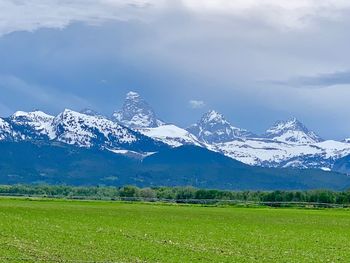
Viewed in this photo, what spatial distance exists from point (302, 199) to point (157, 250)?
145156 mm

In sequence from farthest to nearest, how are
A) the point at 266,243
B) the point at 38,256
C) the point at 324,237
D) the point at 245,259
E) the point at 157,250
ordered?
the point at 324,237 → the point at 266,243 → the point at 157,250 → the point at 245,259 → the point at 38,256

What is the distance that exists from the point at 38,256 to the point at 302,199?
152m

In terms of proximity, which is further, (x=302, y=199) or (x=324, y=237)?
(x=302, y=199)

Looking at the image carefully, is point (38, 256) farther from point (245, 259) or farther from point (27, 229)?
point (27, 229)

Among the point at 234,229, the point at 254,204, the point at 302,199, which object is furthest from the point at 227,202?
the point at 234,229

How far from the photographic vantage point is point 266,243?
54.2 m

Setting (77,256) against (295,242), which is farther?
(295,242)

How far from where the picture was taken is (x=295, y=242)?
5653cm

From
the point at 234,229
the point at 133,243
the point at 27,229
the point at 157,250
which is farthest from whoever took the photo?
the point at 234,229

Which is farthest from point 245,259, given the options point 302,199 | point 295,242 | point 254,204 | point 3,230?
point 302,199

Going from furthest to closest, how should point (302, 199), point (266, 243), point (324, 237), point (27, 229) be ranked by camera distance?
point (302, 199)
point (324, 237)
point (27, 229)
point (266, 243)

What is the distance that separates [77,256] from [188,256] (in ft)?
20.3

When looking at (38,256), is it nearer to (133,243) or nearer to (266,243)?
(133,243)

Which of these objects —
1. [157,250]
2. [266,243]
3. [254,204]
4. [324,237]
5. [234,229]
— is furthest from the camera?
[254,204]
